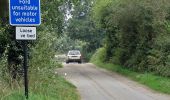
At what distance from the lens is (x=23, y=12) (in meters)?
13.7

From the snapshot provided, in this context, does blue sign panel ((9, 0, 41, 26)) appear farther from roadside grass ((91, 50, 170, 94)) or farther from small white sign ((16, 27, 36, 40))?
roadside grass ((91, 50, 170, 94))

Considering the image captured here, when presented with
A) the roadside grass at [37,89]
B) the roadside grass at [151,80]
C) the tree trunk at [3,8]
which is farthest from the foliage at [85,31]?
the roadside grass at [37,89]

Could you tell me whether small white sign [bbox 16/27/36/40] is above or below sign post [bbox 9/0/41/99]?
below

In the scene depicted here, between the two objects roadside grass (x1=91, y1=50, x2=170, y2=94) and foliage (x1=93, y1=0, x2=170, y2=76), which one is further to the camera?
foliage (x1=93, y1=0, x2=170, y2=76)

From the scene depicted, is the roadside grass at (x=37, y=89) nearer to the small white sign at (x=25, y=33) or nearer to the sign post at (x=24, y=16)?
the sign post at (x=24, y=16)

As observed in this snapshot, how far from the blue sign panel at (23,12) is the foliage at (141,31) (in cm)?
1446

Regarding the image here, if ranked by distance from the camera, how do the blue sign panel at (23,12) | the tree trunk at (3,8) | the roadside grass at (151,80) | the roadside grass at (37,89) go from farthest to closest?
the roadside grass at (151,80) → the tree trunk at (3,8) → the roadside grass at (37,89) → the blue sign panel at (23,12)

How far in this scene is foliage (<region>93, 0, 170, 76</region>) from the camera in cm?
2962

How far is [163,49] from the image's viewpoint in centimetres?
2895

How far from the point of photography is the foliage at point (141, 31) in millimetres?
29625

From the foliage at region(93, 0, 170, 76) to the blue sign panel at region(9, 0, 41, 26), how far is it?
14.5 meters

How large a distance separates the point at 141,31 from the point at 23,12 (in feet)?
66.3

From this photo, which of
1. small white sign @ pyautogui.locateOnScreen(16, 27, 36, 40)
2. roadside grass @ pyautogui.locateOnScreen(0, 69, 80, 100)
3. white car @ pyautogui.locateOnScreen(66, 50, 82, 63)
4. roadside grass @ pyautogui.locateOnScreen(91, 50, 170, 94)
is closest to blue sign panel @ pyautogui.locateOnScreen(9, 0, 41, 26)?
small white sign @ pyautogui.locateOnScreen(16, 27, 36, 40)

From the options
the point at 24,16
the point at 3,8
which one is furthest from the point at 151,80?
the point at 24,16
